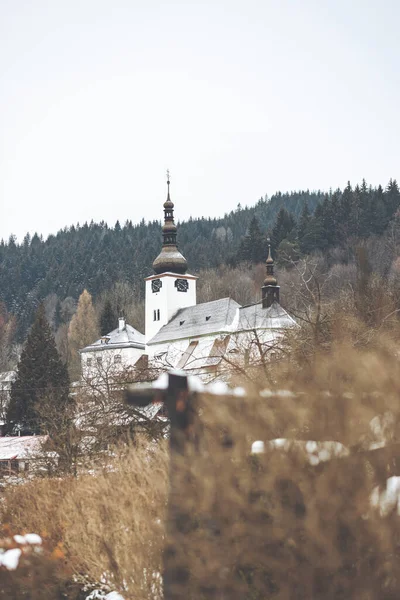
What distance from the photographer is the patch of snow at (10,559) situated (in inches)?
397

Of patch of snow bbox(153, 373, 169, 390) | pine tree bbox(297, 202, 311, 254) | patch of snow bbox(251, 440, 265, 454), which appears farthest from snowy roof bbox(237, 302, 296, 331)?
patch of snow bbox(153, 373, 169, 390)

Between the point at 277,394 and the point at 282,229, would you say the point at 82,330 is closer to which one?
the point at 282,229

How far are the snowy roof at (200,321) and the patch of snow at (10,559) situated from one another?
48.6 meters

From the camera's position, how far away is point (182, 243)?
135m

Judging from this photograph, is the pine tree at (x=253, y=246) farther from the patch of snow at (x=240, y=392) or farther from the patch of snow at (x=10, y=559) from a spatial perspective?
the patch of snow at (x=240, y=392)

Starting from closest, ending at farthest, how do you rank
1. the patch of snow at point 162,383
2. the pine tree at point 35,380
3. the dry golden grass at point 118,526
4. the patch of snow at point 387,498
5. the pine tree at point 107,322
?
the patch of snow at point 387,498, the patch of snow at point 162,383, the dry golden grass at point 118,526, the pine tree at point 35,380, the pine tree at point 107,322

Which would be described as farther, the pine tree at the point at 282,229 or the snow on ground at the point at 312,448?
the pine tree at the point at 282,229

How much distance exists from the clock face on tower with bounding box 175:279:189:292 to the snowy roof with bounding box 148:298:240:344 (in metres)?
1.67

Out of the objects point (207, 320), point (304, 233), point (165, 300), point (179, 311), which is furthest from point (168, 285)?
point (304, 233)

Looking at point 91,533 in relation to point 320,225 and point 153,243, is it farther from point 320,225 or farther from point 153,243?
point 153,243

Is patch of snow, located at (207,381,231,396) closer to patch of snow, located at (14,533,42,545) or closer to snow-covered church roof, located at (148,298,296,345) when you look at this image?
patch of snow, located at (14,533,42,545)

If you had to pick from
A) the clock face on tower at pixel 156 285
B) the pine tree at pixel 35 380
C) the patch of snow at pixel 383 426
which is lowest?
the pine tree at pixel 35 380

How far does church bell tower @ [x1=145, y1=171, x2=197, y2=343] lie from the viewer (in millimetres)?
63938

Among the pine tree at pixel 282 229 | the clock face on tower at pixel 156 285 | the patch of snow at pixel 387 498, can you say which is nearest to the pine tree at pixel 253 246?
the pine tree at pixel 282 229
